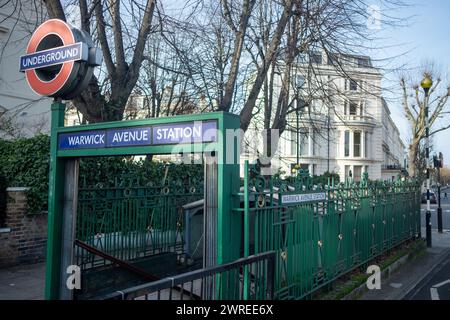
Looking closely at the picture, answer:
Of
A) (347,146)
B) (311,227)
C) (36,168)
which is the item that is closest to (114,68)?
(36,168)

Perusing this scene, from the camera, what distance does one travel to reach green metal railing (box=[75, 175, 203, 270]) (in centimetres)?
680

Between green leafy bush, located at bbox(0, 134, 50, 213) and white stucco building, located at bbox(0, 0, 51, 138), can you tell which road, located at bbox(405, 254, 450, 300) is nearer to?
green leafy bush, located at bbox(0, 134, 50, 213)

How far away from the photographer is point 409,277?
8414mm

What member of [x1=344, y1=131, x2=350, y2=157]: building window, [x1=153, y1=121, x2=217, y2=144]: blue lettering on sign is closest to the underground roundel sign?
[x1=153, y1=121, x2=217, y2=144]: blue lettering on sign

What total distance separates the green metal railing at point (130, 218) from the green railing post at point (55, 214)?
1080mm

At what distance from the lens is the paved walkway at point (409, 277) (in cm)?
696

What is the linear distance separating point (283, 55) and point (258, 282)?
8.80m

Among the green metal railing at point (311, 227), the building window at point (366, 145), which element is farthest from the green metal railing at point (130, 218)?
the building window at point (366, 145)

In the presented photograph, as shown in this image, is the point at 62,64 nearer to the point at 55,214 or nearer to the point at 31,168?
the point at 55,214

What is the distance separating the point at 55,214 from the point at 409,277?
23.3 ft

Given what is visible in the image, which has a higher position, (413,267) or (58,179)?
(58,179)
